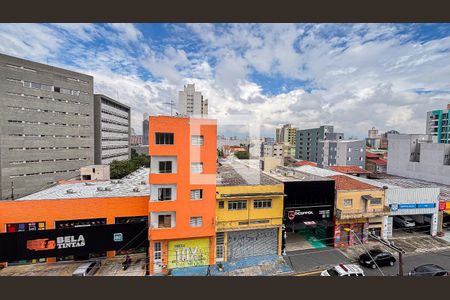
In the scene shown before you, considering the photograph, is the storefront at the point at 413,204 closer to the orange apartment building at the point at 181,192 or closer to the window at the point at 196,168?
the orange apartment building at the point at 181,192

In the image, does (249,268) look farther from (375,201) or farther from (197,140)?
(375,201)

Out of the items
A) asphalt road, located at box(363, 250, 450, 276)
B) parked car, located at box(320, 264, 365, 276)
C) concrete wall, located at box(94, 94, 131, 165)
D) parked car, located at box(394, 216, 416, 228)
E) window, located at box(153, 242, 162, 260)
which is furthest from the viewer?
concrete wall, located at box(94, 94, 131, 165)

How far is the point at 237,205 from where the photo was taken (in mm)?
14617

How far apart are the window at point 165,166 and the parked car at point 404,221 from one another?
22.6m

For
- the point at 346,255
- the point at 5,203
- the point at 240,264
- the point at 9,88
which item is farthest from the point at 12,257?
the point at 9,88

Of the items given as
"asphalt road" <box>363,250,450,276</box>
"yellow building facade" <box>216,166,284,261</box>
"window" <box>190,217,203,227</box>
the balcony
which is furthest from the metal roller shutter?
"asphalt road" <box>363,250,450,276</box>

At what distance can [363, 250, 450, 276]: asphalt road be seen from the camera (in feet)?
44.0

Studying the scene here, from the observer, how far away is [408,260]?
14.6 metres

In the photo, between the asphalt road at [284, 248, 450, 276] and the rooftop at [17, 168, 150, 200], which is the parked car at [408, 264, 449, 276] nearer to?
the asphalt road at [284, 248, 450, 276]

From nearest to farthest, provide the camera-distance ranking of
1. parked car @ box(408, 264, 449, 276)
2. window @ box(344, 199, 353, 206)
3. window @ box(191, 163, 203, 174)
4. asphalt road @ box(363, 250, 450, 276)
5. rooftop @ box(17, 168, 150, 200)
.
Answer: parked car @ box(408, 264, 449, 276)
asphalt road @ box(363, 250, 450, 276)
window @ box(191, 163, 203, 174)
rooftop @ box(17, 168, 150, 200)
window @ box(344, 199, 353, 206)

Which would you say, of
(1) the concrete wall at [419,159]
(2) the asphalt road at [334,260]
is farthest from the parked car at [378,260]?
(1) the concrete wall at [419,159]

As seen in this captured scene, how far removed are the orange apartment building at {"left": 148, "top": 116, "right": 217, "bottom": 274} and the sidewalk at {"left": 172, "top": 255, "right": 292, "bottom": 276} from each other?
0.52 meters

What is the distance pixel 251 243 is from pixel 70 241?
1232 centimetres

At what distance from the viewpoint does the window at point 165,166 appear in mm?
13538
